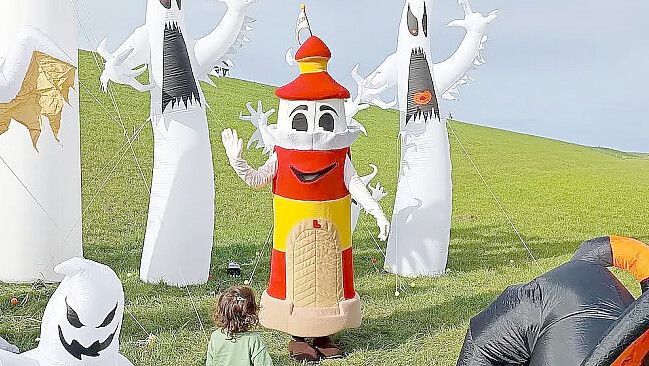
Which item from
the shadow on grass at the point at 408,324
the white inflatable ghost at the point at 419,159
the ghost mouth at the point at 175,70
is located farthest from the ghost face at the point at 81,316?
the white inflatable ghost at the point at 419,159

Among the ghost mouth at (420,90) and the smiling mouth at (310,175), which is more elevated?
the ghost mouth at (420,90)

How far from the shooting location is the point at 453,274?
6.61m

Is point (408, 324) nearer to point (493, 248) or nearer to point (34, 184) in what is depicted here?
point (34, 184)

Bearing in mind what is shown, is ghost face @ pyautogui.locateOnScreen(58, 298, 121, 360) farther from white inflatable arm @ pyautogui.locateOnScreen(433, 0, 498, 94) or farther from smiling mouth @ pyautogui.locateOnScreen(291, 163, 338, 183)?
white inflatable arm @ pyautogui.locateOnScreen(433, 0, 498, 94)

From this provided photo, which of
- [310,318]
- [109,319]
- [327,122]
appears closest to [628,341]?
[109,319]

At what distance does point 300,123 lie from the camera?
4430 millimetres

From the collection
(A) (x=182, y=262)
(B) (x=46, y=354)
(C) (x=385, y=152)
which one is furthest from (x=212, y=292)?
(C) (x=385, y=152)

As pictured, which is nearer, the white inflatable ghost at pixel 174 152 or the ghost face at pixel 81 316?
the ghost face at pixel 81 316

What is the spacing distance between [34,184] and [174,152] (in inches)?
38.0

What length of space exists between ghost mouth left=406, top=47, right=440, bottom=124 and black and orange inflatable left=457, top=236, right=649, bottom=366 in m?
3.91

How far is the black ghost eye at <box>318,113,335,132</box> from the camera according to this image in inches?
174

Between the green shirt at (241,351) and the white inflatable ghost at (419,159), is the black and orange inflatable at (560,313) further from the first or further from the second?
the white inflatable ghost at (419,159)

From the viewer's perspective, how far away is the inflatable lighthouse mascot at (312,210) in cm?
433

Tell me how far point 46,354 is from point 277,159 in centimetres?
198
